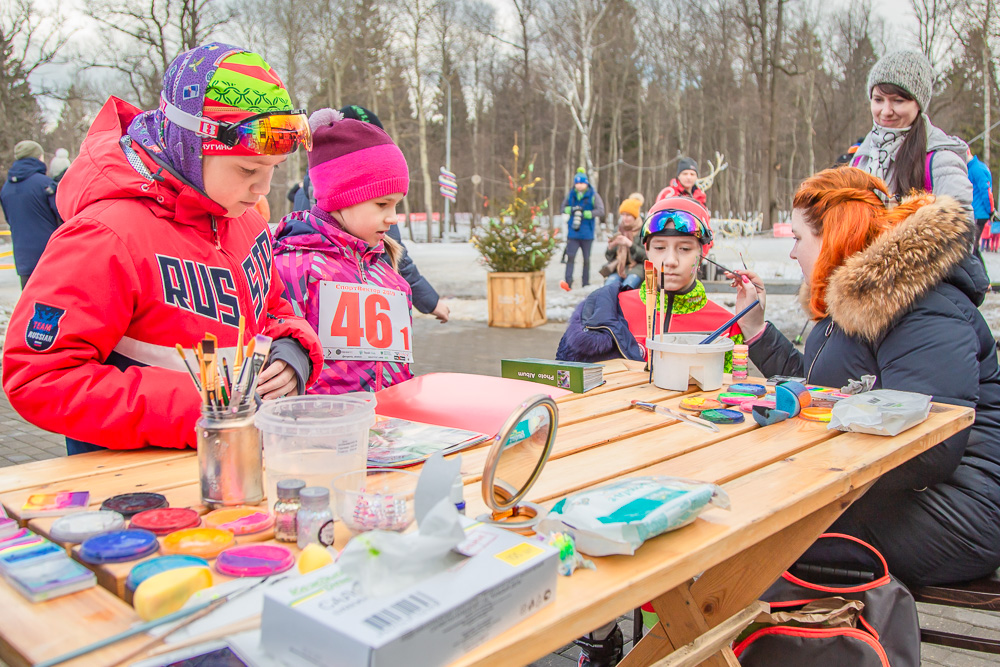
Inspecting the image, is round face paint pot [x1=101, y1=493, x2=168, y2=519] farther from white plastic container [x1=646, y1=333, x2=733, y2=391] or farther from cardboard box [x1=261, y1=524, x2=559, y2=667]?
white plastic container [x1=646, y1=333, x2=733, y2=391]

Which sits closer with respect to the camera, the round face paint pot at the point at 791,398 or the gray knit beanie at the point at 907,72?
the round face paint pot at the point at 791,398

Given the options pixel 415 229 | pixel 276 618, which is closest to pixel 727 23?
pixel 415 229

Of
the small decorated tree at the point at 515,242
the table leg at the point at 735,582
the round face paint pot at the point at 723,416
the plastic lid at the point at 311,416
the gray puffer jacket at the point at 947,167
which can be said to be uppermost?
the gray puffer jacket at the point at 947,167

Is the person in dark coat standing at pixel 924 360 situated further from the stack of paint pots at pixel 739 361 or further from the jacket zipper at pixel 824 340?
the stack of paint pots at pixel 739 361

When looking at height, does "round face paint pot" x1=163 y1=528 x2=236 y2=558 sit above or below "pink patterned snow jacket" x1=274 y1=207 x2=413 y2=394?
below

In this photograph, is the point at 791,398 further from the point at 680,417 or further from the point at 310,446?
the point at 310,446

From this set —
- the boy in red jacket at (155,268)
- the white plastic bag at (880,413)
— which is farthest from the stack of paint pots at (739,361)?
the boy in red jacket at (155,268)

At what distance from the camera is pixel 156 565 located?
0.94 m

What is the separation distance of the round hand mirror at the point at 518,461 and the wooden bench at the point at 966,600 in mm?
1314

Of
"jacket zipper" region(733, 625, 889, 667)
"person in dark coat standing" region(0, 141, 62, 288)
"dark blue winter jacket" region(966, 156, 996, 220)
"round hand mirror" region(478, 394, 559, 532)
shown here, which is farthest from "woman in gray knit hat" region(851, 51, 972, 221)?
"person in dark coat standing" region(0, 141, 62, 288)

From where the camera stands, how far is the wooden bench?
1.88 m

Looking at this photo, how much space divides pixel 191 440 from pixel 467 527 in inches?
34.6

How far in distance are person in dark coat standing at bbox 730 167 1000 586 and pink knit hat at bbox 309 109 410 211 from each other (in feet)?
4.62

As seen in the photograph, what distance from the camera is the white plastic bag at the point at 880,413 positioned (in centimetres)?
175
